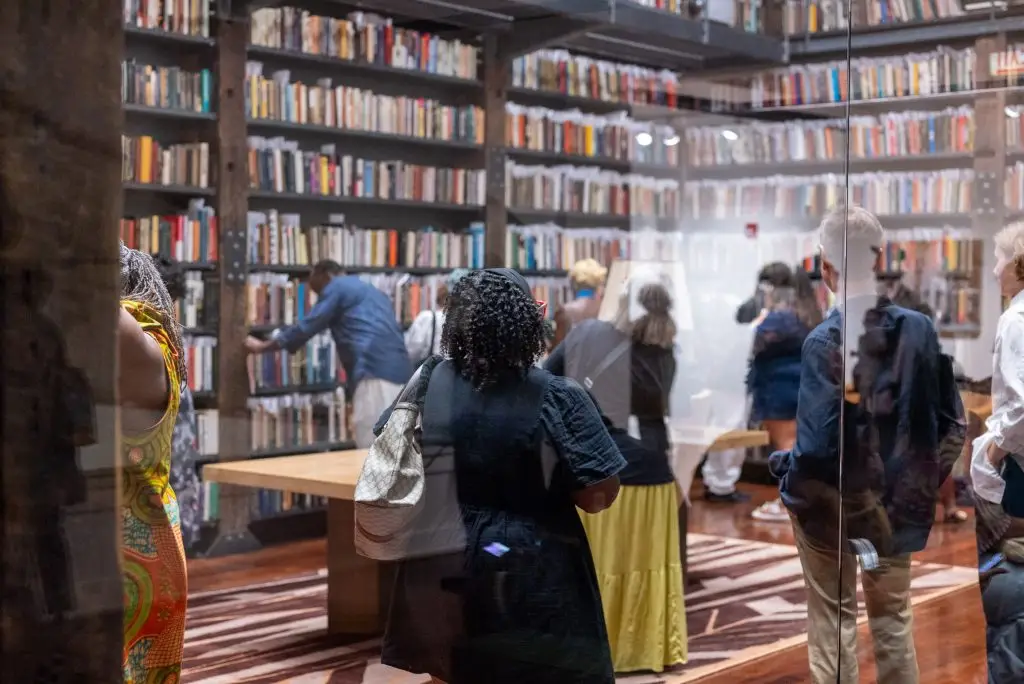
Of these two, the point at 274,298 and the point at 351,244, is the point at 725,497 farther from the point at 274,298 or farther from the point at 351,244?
the point at 274,298

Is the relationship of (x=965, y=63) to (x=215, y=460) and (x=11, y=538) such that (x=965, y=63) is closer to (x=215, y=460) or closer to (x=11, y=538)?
(x=215, y=460)

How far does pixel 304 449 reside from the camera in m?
3.39

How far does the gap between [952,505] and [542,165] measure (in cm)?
164

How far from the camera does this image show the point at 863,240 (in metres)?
3.47

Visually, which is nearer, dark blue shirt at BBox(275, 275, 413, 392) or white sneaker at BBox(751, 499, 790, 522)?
dark blue shirt at BBox(275, 275, 413, 392)

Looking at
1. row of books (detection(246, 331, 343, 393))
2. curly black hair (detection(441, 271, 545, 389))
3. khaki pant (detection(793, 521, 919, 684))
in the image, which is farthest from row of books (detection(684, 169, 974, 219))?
curly black hair (detection(441, 271, 545, 389))

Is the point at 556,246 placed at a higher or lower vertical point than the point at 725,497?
higher

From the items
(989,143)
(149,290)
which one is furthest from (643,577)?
(149,290)

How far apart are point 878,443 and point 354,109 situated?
2.11m

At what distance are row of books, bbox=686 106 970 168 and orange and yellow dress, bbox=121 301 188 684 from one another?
2.39 metres

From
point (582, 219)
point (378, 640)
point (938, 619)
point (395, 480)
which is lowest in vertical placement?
point (938, 619)

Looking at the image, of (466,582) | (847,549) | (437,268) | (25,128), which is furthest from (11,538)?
(847,549)

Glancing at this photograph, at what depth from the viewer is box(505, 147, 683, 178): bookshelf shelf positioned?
4.09 m

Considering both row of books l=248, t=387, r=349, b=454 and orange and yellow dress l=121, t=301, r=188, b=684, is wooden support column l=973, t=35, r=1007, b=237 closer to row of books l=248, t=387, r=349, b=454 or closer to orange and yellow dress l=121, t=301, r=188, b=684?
row of books l=248, t=387, r=349, b=454
